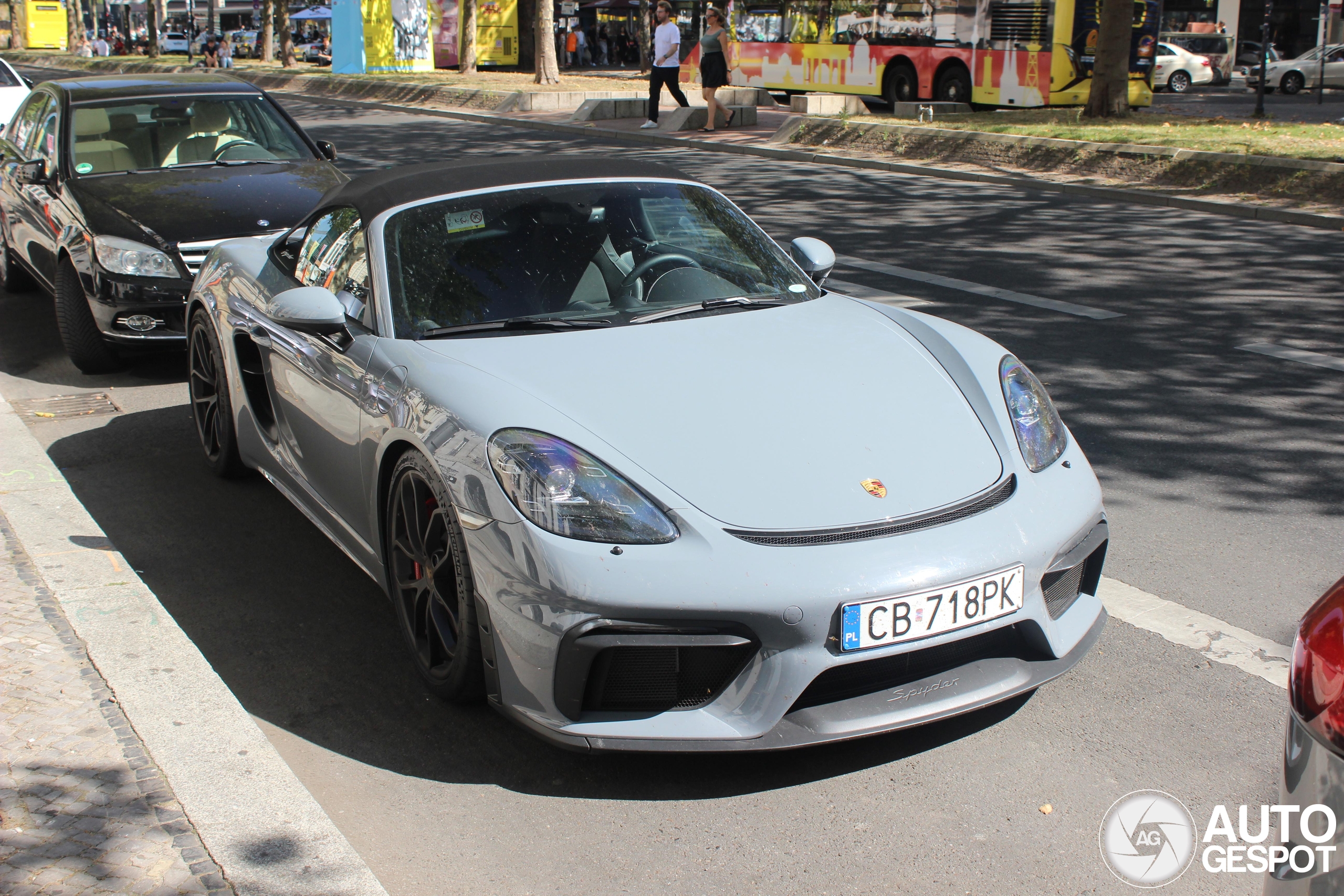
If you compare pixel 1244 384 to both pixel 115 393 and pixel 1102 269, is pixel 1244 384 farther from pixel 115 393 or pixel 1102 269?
pixel 115 393

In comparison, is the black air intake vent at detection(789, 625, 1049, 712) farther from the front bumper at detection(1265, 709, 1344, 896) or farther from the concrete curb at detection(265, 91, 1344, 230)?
the concrete curb at detection(265, 91, 1344, 230)

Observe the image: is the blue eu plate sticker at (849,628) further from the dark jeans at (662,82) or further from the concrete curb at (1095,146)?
the dark jeans at (662,82)

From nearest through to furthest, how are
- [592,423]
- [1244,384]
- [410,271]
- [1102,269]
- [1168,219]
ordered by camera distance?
[592,423], [410,271], [1244,384], [1102,269], [1168,219]

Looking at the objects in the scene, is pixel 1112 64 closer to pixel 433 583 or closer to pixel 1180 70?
pixel 433 583

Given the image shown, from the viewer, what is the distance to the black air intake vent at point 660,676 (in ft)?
9.51

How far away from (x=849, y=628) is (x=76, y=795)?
1780 mm

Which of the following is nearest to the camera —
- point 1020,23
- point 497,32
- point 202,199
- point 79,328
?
point 79,328

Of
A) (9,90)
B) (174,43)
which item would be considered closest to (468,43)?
(9,90)

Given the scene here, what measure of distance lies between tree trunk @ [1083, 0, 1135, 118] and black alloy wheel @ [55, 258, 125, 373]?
47.4 ft

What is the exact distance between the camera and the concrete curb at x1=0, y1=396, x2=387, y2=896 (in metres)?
2.72

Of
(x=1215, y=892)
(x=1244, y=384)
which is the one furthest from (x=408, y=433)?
(x=1244, y=384)

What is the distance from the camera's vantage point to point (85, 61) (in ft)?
182

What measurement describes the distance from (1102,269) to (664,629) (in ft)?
25.8

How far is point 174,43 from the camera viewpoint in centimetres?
7419
